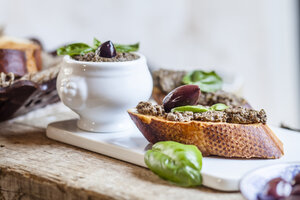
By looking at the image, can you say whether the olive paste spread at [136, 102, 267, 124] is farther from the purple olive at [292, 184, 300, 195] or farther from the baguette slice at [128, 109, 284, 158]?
the purple olive at [292, 184, 300, 195]

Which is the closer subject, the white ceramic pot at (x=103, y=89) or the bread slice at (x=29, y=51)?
the white ceramic pot at (x=103, y=89)

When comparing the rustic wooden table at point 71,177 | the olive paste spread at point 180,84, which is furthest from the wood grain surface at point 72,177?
the olive paste spread at point 180,84

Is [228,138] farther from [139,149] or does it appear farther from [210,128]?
[139,149]

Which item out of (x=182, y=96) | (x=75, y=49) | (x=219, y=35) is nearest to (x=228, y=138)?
(x=182, y=96)

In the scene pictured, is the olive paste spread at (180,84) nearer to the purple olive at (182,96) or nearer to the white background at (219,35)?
the purple olive at (182,96)

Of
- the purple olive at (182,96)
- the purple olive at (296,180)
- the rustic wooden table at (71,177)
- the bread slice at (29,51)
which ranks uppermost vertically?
the bread slice at (29,51)

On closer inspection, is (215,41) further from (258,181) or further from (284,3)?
(258,181)

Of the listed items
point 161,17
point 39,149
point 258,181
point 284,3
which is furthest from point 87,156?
point 284,3
